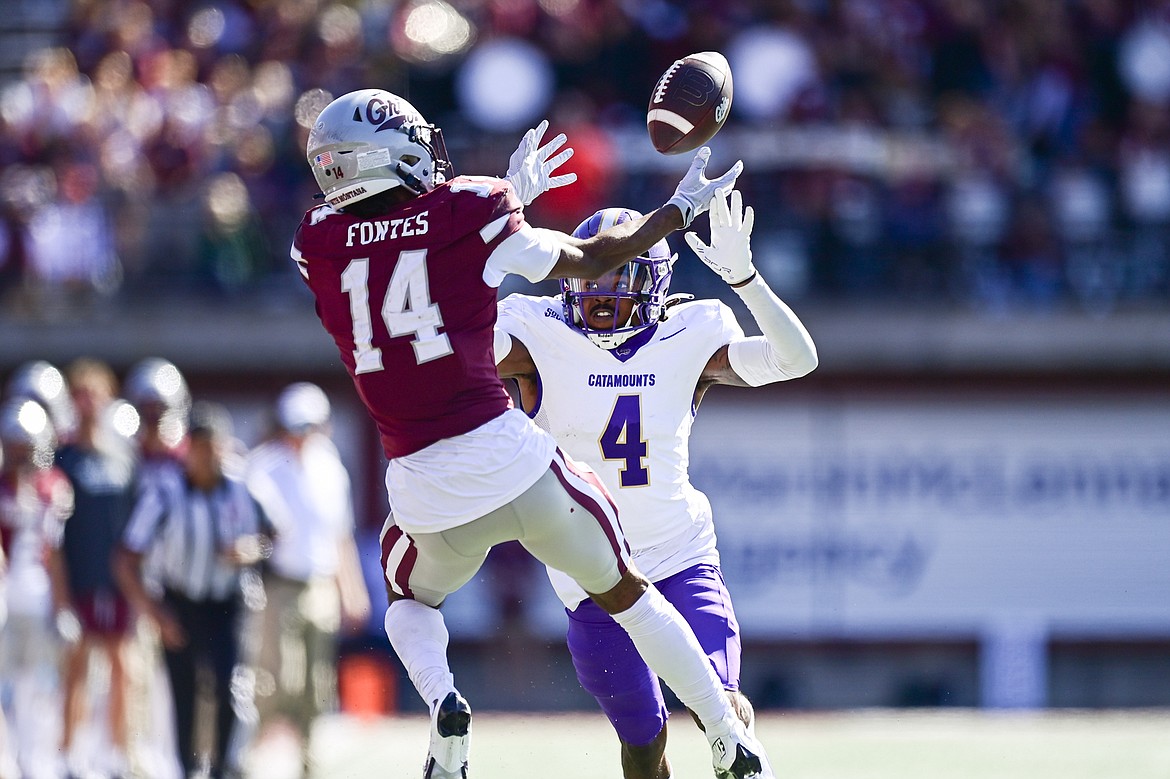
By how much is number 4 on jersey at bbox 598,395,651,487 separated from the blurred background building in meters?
7.75

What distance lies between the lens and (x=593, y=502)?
4.75 meters

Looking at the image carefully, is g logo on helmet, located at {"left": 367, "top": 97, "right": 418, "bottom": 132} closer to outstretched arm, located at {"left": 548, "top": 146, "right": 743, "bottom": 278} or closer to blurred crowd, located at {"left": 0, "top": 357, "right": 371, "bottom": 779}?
outstretched arm, located at {"left": 548, "top": 146, "right": 743, "bottom": 278}

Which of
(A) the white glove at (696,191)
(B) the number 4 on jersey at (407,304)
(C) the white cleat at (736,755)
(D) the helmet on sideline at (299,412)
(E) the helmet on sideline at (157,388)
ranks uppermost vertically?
(A) the white glove at (696,191)

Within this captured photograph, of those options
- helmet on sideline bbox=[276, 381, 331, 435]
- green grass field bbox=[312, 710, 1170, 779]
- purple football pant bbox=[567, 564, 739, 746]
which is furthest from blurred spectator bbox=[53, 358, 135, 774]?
purple football pant bbox=[567, 564, 739, 746]

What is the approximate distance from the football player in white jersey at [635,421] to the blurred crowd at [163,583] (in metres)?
3.44

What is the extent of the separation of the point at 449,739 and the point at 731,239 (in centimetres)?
158

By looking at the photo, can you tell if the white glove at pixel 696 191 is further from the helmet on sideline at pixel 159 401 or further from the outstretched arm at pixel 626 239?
the helmet on sideline at pixel 159 401

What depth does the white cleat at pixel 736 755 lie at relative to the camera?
16.1 ft

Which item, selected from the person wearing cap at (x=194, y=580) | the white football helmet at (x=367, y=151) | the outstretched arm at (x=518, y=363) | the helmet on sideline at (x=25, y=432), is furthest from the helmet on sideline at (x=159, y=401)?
the white football helmet at (x=367, y=151)

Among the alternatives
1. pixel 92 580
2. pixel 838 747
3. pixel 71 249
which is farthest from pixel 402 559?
pixel 71 249

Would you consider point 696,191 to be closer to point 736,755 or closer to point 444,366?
point 444,366

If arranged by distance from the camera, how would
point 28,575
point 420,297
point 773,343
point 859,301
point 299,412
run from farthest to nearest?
point 859,301
point 299,412
point 28,575
point 773,343
point 420,297

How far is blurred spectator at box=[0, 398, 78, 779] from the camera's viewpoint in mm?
8461

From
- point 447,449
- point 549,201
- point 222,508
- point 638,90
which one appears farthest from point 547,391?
point 638,90
